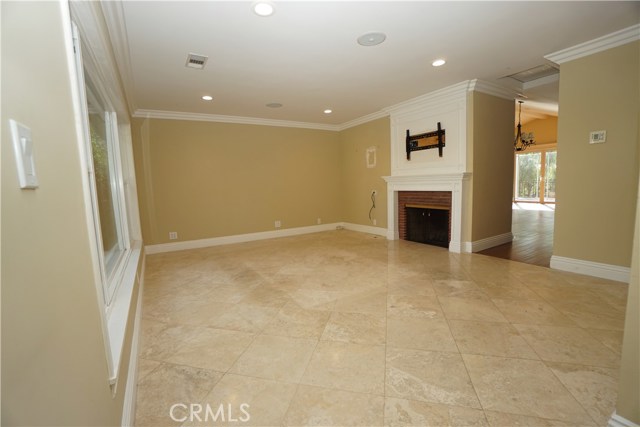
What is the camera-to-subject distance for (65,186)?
887mm

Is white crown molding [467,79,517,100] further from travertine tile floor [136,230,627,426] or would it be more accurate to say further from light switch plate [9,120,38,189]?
light switch plate [9,120,38,189]

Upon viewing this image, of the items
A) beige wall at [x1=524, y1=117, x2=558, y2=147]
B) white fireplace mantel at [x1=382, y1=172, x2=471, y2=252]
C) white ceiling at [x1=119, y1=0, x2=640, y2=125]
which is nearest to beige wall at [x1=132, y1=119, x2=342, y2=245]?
white ceiling at [x1=119, y1=0, x2=640, y2=125]

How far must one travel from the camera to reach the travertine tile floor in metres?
1.54

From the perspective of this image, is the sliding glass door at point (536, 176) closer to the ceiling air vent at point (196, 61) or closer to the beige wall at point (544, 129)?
the beige wall at point (544, 129)

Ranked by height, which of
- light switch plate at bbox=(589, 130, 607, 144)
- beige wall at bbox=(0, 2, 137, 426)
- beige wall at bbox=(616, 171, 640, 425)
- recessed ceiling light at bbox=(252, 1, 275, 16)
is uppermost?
recessed ceiling light at bbox=(252, 1, 275, 16)

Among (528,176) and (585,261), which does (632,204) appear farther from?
(528,176)

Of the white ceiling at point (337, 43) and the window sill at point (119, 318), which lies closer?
the window sill at point (119, 318)

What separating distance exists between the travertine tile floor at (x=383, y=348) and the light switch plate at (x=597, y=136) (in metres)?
1.56

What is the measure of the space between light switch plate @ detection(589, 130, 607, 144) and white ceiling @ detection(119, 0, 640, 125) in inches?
39.5

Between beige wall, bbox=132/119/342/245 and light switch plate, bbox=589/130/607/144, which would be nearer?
light switch plate, bbox=589/130/607/144

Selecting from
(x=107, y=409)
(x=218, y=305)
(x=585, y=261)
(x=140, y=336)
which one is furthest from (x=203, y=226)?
(x=585, y=261)

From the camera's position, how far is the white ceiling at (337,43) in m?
2.43

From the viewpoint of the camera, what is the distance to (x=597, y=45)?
3168 millimetres

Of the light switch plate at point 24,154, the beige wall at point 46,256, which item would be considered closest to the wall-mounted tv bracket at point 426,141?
the beige wall at point 46,256
